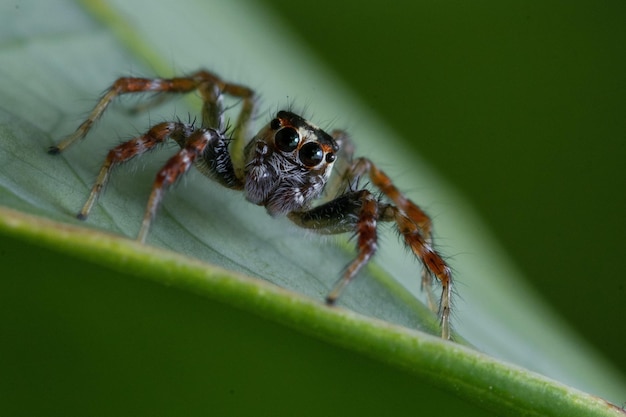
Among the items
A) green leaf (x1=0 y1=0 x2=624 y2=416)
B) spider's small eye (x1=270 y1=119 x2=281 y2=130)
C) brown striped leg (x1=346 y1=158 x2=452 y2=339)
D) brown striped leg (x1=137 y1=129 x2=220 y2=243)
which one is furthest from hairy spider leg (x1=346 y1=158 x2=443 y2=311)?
brown striped leg (x1=137 y1=129 x2=220 y2=243)

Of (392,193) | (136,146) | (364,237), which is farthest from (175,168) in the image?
(392,193)

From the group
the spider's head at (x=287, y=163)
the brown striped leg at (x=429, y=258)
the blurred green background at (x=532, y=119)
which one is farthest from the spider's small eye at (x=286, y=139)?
the blurred green background at (x=532, y=119)

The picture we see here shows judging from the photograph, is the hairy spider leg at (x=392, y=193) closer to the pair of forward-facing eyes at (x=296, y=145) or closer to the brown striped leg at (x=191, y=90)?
the pair of forward-facing eyes at (x=296, y=145)

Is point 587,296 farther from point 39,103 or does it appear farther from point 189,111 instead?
point 39,103

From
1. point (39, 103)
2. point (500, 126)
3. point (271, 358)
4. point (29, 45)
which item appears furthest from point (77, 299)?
point (500, 126)

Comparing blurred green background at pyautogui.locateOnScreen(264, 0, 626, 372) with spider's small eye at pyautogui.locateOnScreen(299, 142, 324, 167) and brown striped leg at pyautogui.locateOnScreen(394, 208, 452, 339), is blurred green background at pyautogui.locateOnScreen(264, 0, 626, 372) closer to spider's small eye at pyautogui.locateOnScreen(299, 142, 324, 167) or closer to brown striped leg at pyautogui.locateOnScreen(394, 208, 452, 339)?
spider's small eye at pyautogui.locateOnScreen(299, 142, 324, 167)

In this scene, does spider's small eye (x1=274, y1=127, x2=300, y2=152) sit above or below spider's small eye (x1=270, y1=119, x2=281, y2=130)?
below
